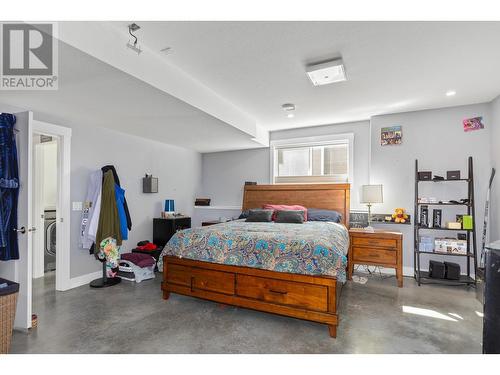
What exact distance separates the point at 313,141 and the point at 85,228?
13.1 feet

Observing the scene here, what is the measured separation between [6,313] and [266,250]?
210cm

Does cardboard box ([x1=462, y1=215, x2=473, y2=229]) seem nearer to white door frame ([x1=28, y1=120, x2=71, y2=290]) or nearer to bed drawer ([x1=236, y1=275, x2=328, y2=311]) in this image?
bed drawer ([x1=236, y1=275, x2=328, y2=311])

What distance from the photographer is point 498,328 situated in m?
1.47

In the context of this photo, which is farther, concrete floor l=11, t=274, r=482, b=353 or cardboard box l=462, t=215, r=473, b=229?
cardboard box l=462, t=215, r=473, b=229

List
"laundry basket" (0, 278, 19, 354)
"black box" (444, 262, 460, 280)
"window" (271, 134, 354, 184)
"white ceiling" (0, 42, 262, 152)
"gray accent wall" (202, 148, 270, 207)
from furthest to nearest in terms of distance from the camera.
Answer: "gray accent wall" (202, 148, 270, 207) → "window" (271, 134, 354, 184) → "black box" (444, 262, 460, 280) → "white ceiling" (0, 42, 262, 152) → "laundry basket" (0, 278, 19, 354)

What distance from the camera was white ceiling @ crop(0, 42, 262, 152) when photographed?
6.97 ft

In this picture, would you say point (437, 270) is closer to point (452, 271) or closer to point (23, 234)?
point (452, 271)

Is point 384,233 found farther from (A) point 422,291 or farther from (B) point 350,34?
(B) point 350,34

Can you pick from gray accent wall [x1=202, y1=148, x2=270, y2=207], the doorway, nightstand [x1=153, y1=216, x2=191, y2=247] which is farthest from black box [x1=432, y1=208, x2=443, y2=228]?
the doorway

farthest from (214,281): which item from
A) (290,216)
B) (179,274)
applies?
(290,216)

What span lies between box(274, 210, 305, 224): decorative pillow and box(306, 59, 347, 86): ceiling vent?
1.90 m

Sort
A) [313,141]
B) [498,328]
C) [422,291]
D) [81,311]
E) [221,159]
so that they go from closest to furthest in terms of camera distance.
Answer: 1. [498,328]
2. [81,311]
3. [422,291]
4. [313,141]
5. [221,159]

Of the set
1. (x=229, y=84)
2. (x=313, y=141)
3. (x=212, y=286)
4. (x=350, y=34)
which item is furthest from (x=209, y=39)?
(x=313, y=141)

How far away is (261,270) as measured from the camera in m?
2.52
